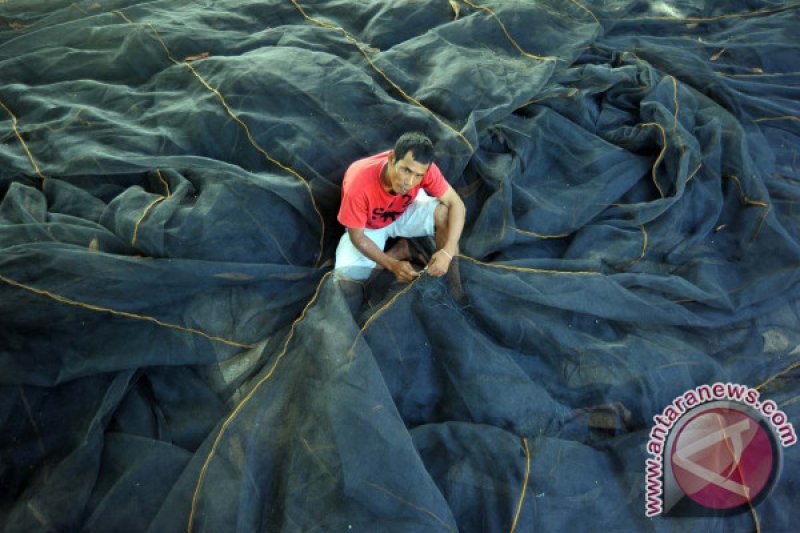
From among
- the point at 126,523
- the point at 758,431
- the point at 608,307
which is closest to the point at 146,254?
the point at 126,523

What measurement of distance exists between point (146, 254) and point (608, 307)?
106cm

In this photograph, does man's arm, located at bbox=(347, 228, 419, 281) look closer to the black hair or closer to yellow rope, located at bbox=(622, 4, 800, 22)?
the black hair

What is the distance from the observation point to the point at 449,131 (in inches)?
59.5

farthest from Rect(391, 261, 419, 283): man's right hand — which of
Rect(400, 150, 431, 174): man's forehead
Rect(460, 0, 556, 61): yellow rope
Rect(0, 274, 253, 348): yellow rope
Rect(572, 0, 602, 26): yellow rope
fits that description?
Rect(572, 0, 602, 26): yellow rope

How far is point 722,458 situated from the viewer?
3.83 feet

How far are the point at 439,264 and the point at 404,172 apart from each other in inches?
9.1

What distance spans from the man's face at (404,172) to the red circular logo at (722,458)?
79 centimetres

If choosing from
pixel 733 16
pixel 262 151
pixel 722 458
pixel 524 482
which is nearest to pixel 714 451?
pixel 722 458

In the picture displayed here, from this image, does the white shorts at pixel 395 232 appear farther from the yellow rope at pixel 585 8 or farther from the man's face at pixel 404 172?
the yellow rope at pixel 585 8

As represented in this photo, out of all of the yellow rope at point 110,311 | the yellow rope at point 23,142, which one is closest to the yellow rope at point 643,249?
the yellow rope at point 110,311

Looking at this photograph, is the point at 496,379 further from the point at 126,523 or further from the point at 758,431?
the point at 126,523

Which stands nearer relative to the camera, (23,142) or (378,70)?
(23,142)

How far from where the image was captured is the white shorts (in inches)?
54.1

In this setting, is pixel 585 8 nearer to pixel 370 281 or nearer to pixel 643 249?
pixel 643 249
